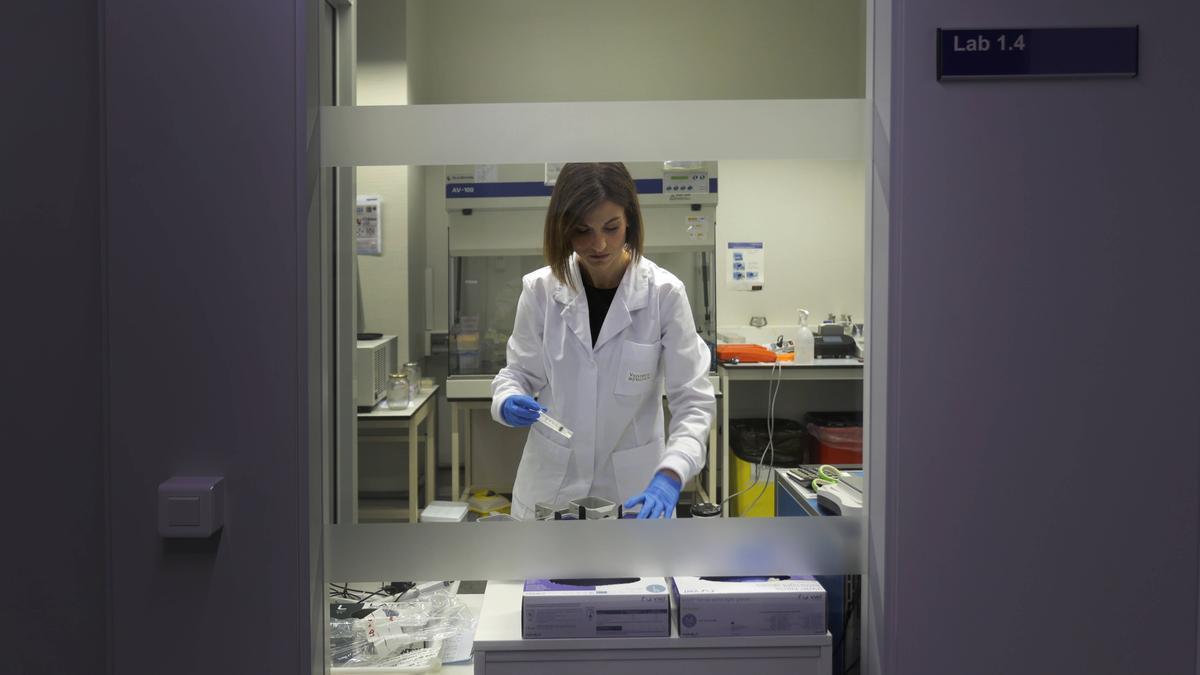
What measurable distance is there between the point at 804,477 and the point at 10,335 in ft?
5.33

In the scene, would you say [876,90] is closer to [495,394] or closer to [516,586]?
[495,394]

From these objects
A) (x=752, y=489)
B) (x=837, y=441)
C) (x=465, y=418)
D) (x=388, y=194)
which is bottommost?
(x=752, y=489)

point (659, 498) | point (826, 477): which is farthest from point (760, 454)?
point (659, 498)

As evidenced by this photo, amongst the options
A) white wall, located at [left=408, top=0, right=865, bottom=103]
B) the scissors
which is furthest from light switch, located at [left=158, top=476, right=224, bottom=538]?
white wall, located at [left=408, top=0, right=865, bottom=103]

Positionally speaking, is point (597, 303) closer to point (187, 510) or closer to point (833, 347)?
point (187, 510)

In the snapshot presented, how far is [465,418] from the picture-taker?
77.2 inches

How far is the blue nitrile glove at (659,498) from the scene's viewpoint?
1.39 metres

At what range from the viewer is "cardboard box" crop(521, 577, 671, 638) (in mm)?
1161

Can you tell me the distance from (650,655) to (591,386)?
549 mm

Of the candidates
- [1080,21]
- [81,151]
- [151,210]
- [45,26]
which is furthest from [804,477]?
[45,26]

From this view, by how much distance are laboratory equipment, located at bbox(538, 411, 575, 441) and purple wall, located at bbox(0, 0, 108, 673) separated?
76 cm

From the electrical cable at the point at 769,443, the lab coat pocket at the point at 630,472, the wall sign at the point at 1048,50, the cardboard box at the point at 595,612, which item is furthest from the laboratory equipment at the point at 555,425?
the wall sign at the point at 1048,50

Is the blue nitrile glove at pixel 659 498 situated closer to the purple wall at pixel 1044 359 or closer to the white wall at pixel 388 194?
the purple wall at pixel 1044 359

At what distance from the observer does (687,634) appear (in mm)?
1179
